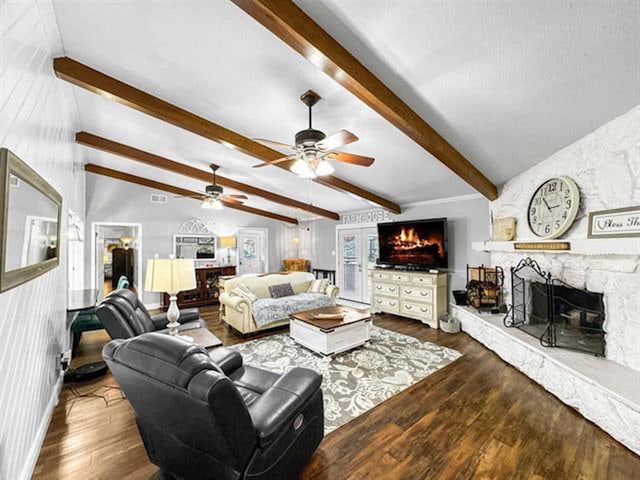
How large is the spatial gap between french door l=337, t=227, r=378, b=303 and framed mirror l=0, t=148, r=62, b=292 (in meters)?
5.72

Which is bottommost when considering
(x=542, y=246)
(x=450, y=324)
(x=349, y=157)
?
(x=450, y=324)

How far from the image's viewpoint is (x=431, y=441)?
2.12 metres

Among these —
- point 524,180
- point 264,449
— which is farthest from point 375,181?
point 264,449

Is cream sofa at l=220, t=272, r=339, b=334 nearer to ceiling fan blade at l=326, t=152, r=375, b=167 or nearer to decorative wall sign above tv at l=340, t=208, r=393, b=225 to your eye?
decorative wall sign above tv at l=340, t=208, r=393, b=225

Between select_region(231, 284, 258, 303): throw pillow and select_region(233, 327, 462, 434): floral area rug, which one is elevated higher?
select_region(231, 284, 258, 303): throw pillow

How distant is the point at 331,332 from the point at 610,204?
3193mm

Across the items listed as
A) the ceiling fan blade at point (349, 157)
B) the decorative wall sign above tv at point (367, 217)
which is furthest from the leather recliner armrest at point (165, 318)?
the decorative wall sign above tv at point (367, 217)

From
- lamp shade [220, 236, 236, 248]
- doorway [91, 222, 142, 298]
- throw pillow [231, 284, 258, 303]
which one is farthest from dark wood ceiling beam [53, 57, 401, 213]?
lamp shade [220, 236, 236, 248]

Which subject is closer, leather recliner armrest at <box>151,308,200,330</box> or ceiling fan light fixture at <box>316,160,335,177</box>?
ceiling fan light fixture at <box>316,160,335,177</box>

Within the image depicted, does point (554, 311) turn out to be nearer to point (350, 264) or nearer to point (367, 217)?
point (367, 217)

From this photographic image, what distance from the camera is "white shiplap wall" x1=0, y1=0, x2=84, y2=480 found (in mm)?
1469

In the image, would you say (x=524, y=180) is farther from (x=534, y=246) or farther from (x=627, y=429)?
(x=627, y=429)

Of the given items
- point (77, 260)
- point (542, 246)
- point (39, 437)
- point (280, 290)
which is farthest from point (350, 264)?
point (39, 437)

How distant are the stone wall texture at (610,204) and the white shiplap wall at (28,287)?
4.39 metres
